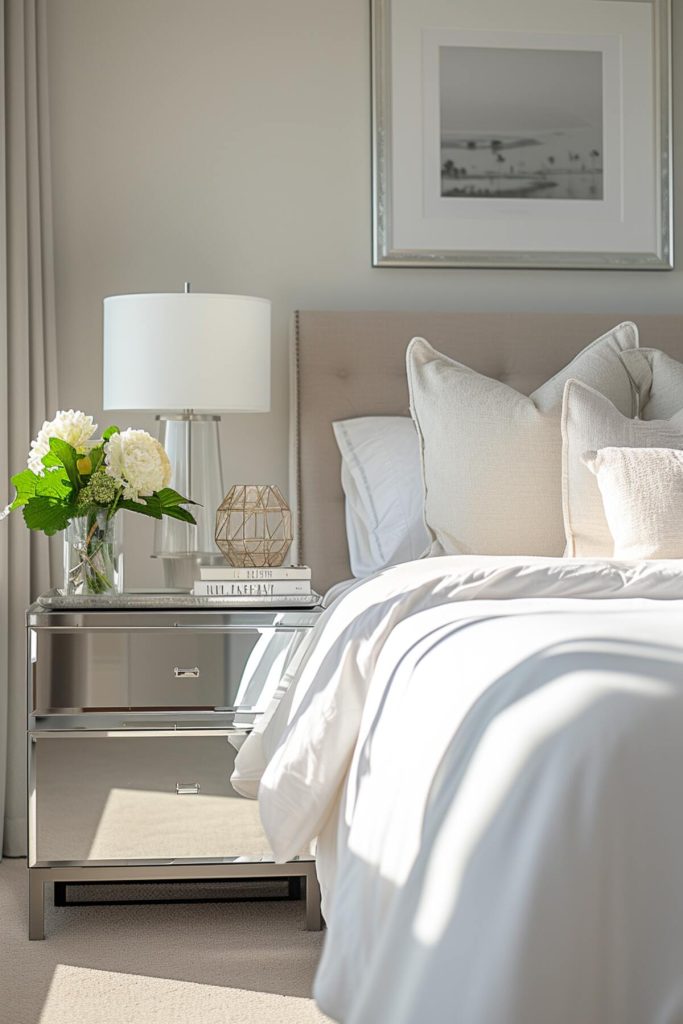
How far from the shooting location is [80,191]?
309cm

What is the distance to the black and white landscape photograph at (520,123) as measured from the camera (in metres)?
3.19

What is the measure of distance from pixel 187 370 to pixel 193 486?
12.5 inches

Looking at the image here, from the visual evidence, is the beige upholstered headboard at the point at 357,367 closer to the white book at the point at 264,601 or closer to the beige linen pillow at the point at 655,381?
the beige linen pillow at the point at 655,381

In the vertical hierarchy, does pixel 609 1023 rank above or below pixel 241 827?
above

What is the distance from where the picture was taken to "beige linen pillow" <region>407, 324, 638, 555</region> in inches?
97.8

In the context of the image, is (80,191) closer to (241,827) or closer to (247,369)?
(247,369)

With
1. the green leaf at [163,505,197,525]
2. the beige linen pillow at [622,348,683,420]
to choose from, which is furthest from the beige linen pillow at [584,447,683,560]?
the green leaf at [163,505,197,525]

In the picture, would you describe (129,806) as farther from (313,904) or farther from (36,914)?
(313,904)

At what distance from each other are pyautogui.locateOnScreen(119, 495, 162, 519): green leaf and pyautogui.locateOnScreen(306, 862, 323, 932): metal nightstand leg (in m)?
0.82

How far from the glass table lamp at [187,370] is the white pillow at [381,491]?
11.1 inches

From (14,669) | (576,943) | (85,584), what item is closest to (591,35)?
(85,584)

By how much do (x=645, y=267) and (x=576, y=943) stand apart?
2.50m

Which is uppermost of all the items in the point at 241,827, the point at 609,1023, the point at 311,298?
the point at 311,298

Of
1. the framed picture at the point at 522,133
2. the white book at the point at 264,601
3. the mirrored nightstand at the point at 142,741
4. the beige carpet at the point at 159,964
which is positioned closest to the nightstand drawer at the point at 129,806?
the mirrored nightstand at the point at 142,741
